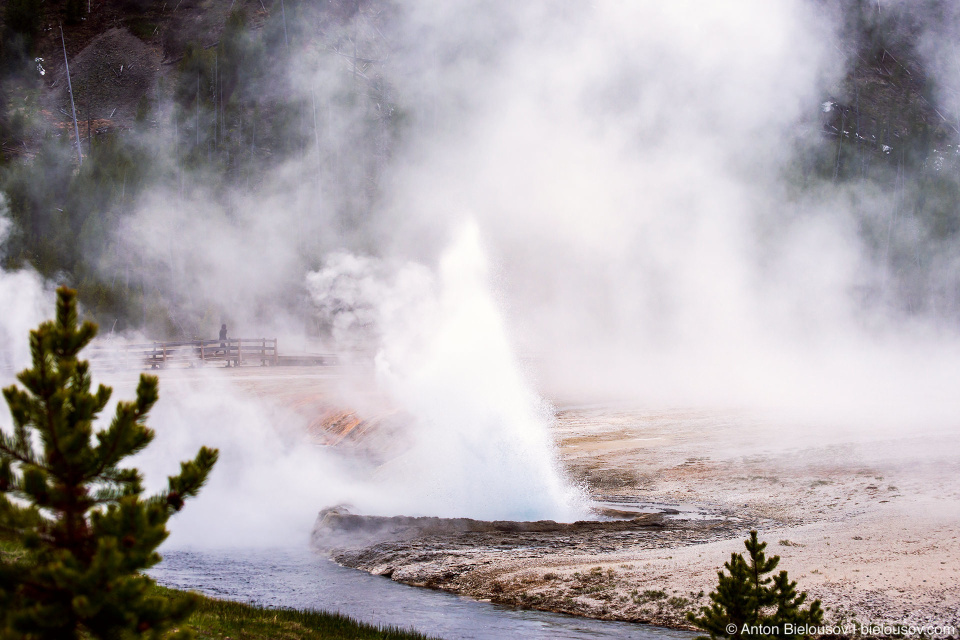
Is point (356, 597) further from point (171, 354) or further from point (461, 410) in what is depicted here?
A: point (171, 354)

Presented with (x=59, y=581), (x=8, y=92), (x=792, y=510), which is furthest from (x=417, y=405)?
(x=8, y=92)

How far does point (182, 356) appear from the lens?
2964 cm

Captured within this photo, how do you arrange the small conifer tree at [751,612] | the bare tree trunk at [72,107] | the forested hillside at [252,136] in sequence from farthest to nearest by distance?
the bare tree trunk at [72,107] < the forested hillside at [252,136] < the small conifer tree at [751,612]

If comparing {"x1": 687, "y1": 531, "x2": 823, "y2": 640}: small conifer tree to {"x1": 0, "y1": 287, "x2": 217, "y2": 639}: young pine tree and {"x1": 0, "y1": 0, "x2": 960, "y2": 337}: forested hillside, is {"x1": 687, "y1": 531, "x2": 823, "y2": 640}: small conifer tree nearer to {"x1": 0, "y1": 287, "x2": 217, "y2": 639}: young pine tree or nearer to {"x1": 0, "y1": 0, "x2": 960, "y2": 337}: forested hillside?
{"x1": 0, "y1": 287, "x2": 217, "y2": 639}: young pine tree

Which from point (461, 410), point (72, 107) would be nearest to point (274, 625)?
point (461, 410)

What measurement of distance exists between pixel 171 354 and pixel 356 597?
70.7 ft

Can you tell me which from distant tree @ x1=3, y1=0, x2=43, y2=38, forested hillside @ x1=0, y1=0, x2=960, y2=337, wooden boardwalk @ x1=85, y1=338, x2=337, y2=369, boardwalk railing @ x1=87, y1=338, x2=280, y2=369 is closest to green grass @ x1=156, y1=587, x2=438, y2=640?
wooden boardwalk @ x1=85, y1=338, x2=337, y2=369

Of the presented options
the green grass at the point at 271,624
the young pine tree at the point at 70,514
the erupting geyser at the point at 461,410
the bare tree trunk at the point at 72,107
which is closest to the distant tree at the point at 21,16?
the bare tree trunk at the point at 72,107

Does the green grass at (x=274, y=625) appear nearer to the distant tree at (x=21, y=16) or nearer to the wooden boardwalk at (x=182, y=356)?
the wooden boardwalk at (x=182, y=356)

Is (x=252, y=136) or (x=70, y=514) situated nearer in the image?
(x=70, y=514)

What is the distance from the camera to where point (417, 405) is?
19969 mm

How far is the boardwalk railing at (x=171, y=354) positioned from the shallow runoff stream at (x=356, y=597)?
1655 centimetres

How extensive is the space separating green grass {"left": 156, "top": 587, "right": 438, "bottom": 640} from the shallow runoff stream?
0.58 metres

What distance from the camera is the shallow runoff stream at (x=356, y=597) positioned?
873 centimetres
